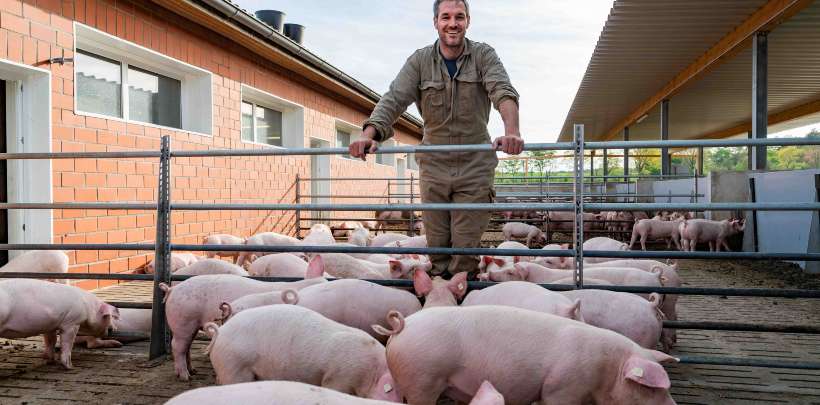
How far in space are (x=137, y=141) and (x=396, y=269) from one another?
4431 mm

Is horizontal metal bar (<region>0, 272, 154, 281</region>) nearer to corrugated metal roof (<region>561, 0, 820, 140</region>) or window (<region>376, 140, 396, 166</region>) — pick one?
corrugated metal roof (<region>561, 0, 820, 140</region>)

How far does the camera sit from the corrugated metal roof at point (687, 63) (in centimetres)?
942

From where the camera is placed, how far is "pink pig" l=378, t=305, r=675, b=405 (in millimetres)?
2248

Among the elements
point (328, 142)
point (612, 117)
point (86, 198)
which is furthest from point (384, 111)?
point (612, 117)

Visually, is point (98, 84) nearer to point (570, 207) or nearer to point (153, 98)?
point (153, 98)

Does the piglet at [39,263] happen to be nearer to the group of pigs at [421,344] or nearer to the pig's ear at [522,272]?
the group of pigs at [421,344]

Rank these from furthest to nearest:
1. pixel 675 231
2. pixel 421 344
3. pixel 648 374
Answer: pixel 675 231
pixel 421 344
pixel 648 374

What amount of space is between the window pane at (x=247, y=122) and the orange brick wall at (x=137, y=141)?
0.37m

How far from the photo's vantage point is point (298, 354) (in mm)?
2457

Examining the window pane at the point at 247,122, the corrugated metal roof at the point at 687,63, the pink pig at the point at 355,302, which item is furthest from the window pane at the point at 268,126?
the pink pig at the point at 355,302

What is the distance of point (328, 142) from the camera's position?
13000 millimetres

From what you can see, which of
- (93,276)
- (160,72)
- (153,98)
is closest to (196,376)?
→ (93,276)

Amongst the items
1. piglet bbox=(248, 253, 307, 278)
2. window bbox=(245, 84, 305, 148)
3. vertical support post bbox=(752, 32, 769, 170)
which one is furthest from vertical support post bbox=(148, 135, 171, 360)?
vertical support post bbox=(752, 32, 769, 170)

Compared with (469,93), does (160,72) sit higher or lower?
higher
